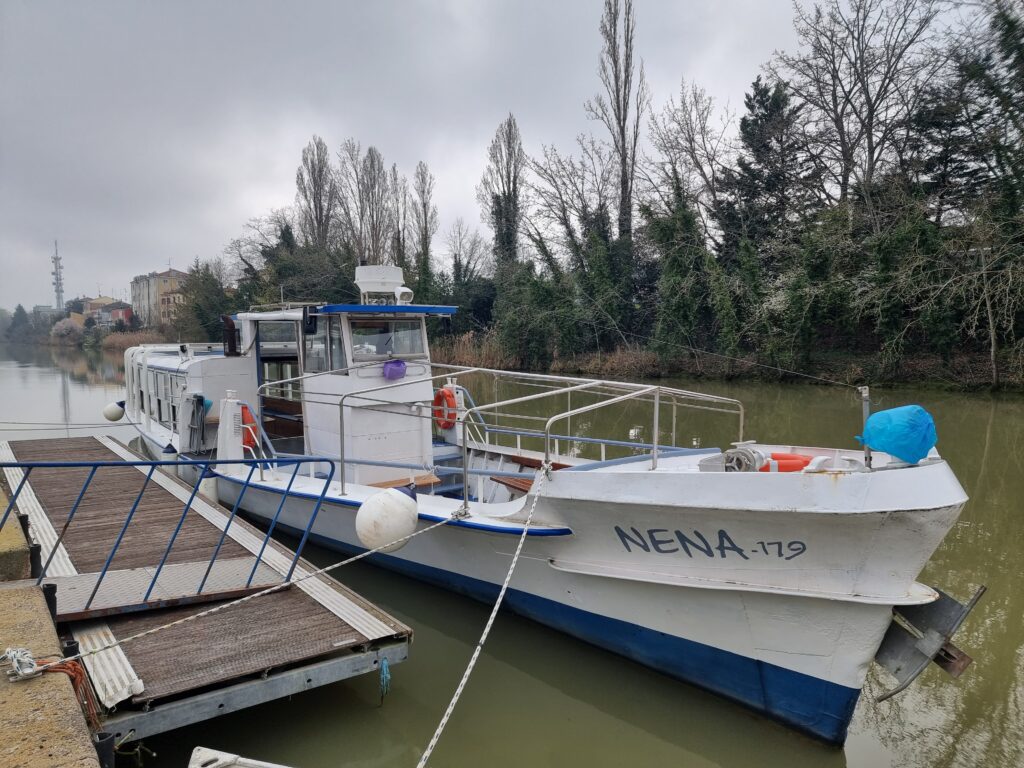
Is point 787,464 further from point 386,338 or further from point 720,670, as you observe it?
point 386,338

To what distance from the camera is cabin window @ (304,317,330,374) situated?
7.52m

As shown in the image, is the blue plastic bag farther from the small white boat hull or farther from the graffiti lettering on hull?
the graffiti lettering on hull

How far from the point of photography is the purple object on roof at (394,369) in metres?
7.24

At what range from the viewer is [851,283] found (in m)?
20.4

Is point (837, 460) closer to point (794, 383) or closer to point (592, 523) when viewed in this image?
point (592, 523)

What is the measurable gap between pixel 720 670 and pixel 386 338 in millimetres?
4887

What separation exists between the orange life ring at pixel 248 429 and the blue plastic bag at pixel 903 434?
6118 millimetres

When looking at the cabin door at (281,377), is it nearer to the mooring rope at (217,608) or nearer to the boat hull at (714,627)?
the boat hull at (714,627)

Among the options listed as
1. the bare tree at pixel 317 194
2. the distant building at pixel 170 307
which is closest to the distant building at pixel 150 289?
the distant building at pixel 170 307

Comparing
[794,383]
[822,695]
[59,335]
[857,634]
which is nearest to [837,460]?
[857,634]

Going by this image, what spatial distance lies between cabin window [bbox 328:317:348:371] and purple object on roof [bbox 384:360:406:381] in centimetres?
45

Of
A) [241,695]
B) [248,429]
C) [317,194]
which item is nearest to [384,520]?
[241,695]

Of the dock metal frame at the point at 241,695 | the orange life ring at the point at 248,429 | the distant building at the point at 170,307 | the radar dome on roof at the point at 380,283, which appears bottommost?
the dock metal frame at the point at 241,695

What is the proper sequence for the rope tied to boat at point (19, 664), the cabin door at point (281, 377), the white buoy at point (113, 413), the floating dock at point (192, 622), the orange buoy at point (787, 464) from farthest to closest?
the white buoy at point (113, 413) < the cabin door at point (281, 377) < the orange buoy at point (787, 464) < the floating dock at point (192, 622) < the rope tied to boat at point (19, 664)
